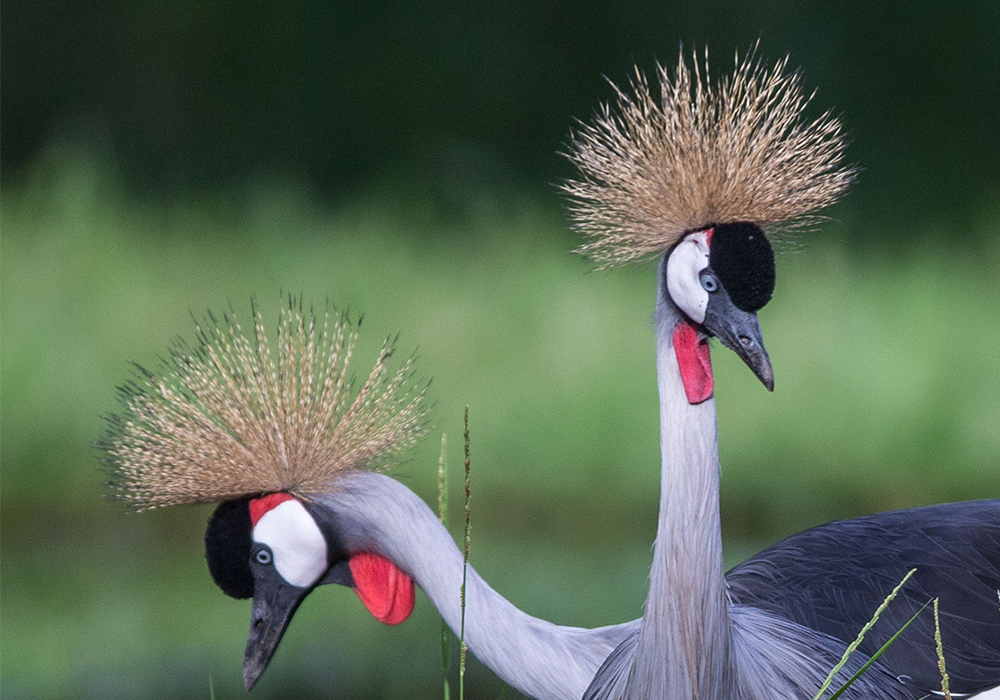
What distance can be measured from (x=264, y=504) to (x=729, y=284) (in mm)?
904

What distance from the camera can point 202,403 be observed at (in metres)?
2.18

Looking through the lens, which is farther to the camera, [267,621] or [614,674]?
[267,621]

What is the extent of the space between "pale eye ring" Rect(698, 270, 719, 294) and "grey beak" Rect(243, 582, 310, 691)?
2.97 ft

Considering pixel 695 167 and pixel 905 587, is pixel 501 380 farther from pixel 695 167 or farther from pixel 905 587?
pixel 695 167

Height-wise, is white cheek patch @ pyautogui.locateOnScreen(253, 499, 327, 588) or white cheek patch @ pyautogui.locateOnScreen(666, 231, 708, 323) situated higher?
white cheek patch @ pyautogui.locateOnScreen(666, 231, 708, 323)

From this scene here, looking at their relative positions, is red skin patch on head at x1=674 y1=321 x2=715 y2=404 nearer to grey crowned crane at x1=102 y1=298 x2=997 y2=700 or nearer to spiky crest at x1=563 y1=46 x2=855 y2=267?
spiky crest at x1=563 y1=46 x2=855 y2=267

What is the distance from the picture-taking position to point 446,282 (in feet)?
15.8

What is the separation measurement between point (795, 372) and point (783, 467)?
0.40 meters

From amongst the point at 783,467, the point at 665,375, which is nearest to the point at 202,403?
the point at 665,375

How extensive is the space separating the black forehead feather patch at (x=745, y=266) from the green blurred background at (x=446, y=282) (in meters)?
1.01

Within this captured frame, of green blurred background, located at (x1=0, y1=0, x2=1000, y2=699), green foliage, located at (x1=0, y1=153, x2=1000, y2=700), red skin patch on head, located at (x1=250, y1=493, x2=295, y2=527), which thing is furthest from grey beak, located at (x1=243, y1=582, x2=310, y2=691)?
green foliage, located at (x1=0, y1=153, x2=1000, y2=700)

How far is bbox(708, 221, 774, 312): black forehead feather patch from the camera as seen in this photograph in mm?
1602

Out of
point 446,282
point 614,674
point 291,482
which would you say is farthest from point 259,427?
point 446,282

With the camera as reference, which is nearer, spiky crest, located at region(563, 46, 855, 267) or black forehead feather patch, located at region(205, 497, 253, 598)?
spiky crest, located at region(563, 46, 855, 267)
